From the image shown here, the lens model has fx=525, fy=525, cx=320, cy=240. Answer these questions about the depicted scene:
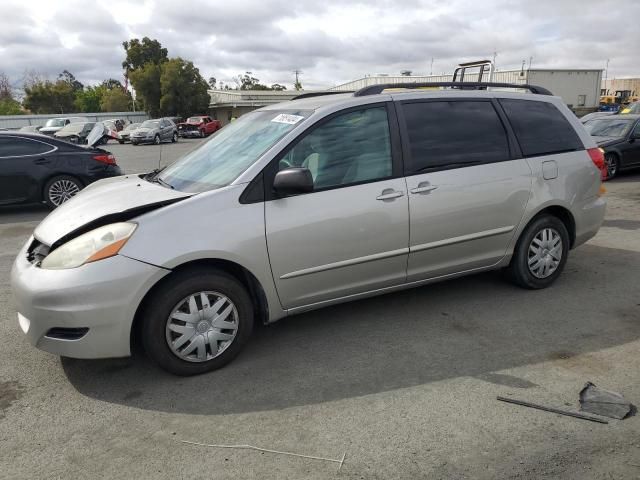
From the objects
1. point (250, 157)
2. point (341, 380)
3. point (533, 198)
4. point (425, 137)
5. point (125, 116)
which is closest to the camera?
point (341, 380)

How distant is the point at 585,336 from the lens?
3.88 meters

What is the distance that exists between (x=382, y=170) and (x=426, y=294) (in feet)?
4.75

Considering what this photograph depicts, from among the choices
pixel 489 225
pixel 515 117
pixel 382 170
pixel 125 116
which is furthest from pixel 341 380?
pixel 125 116

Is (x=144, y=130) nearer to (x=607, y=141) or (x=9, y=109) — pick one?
(x=607, y=141)

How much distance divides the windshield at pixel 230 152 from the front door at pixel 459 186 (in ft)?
3.22

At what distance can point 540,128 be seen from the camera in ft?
15.3

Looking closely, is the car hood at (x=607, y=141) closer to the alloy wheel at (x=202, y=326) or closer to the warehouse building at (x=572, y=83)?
the alloy wheel at (x=202, y=326)

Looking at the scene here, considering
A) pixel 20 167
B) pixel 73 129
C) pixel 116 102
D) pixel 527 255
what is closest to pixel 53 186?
pixel 20 167

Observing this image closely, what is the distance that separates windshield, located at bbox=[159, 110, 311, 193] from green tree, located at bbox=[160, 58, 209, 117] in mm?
52262

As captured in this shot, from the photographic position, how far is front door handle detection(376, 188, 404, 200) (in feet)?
12.4

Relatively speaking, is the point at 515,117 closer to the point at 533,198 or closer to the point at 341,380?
the point at 533,198

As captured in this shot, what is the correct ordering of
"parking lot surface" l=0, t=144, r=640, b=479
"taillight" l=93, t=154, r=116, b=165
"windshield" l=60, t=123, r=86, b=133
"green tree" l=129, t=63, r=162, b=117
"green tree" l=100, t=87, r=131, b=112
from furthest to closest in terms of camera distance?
"green tree" l=100, t=87, r=131, b=112, "green tree" l=129, t=63, r=162, b=117, "windshield" l=60, t=123, r=86, b=133, "taillight" l=93, t=154, r=116, b=165, "parking lot surface" l=0, t=144, r=640, b=479

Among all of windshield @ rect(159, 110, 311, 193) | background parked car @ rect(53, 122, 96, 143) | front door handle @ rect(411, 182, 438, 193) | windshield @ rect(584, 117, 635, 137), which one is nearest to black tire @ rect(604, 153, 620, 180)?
windshield @ rect(584, 117, 635, 137)

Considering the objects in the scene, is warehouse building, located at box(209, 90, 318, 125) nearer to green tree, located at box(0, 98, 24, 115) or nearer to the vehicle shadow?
green tree, located at box(0, 98, 24, 115)
